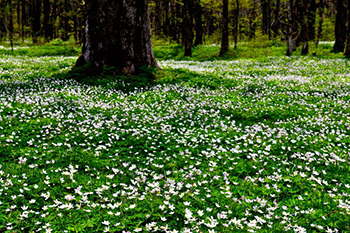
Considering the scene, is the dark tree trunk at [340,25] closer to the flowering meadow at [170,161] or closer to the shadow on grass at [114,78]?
the flowering meadow at [170,161]

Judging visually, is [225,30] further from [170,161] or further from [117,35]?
[170,161]

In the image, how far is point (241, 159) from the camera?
17.9 feet

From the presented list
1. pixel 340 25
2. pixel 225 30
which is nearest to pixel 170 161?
pixel 225 30

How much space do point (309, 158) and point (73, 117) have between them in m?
5.83

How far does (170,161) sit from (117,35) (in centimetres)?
802

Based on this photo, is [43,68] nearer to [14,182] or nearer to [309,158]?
[14,182]

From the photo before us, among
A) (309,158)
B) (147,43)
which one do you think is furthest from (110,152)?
(147,43)

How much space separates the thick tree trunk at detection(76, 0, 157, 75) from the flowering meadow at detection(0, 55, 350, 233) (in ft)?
7.69

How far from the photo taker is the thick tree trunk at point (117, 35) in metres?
11.5

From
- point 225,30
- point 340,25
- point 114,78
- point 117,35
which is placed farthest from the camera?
point 340,25

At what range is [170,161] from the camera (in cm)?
536

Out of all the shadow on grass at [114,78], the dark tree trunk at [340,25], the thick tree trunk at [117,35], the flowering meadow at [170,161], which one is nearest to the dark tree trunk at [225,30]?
the dark tree trunk at [340,25]

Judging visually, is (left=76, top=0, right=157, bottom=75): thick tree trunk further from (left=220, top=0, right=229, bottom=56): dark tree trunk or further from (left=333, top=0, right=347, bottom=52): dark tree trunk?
(left=333, top=0, right=347, bottom=52): dark tree trunk

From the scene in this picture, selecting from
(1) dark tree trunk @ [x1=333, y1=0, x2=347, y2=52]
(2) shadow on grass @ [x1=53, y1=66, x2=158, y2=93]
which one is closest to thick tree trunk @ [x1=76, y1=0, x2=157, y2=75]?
(2) shadow on grass @ [x1=53, y1=66, x2=158, y2=93]
